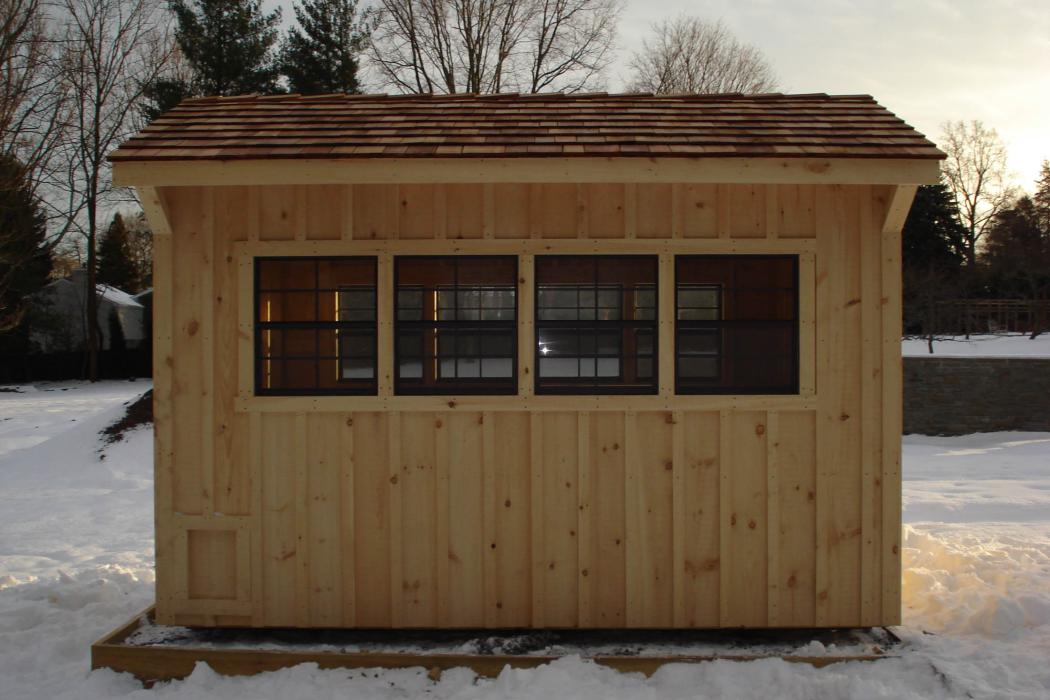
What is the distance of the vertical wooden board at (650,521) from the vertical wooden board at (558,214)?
114 cm

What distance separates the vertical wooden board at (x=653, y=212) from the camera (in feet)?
14.4

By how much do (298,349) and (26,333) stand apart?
24.1 metres

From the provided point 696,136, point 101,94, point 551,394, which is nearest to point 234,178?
point 551,394

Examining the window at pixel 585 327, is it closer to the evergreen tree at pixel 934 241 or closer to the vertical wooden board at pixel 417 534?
the vertical wooden board at pixel 417 534

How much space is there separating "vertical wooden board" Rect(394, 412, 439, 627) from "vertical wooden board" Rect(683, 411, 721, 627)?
145cm

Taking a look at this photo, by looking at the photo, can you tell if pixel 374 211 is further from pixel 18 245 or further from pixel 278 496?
pixel 18 245

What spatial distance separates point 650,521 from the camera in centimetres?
436

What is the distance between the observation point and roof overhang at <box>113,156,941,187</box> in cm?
411

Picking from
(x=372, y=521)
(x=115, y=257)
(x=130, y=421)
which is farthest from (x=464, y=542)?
(x=115, y=257)

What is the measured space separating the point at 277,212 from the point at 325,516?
5.85 ft

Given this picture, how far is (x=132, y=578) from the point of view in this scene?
5582mm

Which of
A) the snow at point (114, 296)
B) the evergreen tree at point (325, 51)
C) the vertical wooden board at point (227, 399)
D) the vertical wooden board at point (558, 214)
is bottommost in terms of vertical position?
the vertical wooden board at point (227, 399)

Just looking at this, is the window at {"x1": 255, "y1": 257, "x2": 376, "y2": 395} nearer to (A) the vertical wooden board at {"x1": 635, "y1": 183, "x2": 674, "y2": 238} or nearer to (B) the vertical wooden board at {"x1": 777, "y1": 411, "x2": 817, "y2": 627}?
(A) the vertical wooden board at {"x1": 635, "y1": 183, "x2": 674, "y2": 238}

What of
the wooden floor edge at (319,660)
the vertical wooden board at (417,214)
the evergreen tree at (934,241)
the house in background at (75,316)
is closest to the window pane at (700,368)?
the wooden floor edge at (319,660)
